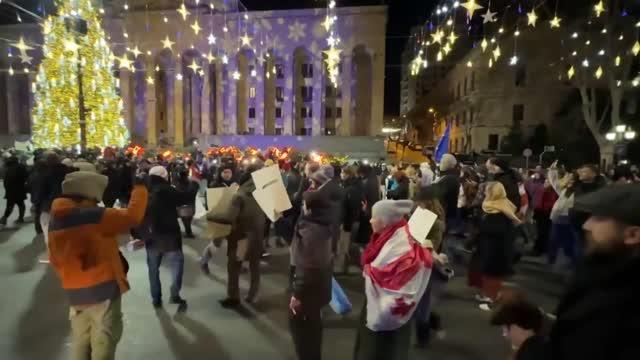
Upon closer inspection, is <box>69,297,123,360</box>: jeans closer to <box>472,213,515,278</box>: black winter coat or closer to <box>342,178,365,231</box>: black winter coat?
<box>472,213,515,278</box>: black winter coat

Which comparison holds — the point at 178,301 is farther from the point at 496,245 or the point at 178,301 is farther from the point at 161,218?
the point at 496,245

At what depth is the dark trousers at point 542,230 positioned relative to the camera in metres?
8.97

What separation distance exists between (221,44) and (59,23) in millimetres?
24235

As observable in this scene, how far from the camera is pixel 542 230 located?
904 cm

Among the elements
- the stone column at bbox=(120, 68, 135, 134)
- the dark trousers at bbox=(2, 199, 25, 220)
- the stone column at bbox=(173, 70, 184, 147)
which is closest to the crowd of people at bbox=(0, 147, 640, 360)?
the dark trousers at bbox=(2, 199, 25, 220)

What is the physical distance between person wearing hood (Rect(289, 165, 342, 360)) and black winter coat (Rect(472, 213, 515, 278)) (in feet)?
7.61

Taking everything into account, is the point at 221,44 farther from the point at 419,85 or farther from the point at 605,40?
the point at 419,85

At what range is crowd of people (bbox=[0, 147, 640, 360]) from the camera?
Result: 135 centimetres

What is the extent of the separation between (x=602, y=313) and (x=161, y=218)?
5.08m

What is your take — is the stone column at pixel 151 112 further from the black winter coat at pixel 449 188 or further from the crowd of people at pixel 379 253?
the black winter coat at pixel 449 188

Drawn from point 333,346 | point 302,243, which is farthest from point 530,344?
point 333,346

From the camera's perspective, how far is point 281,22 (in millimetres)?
44438

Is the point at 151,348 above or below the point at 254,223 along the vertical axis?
below

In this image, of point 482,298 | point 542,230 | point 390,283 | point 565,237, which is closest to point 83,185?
point 390,283
